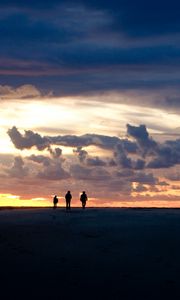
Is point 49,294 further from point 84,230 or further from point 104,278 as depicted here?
point 84,230

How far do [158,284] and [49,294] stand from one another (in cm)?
296

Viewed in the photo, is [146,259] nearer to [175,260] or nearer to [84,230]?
[175,260]

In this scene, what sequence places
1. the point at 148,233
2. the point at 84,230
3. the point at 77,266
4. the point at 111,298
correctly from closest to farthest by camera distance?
1. the point at 111,298
2. the point at 77,266
3. the point at 148,233
4. the point at 84,230

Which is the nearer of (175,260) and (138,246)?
(175,260)

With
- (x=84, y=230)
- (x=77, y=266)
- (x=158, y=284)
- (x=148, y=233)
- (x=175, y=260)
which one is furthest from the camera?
(x=84, y=230)

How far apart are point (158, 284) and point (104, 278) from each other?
61.9 inches

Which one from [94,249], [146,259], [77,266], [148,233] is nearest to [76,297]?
[77,266]

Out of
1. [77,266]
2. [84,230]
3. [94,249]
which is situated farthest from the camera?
[84,230]

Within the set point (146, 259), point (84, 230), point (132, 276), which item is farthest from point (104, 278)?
point (84, 230)

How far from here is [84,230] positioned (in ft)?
108

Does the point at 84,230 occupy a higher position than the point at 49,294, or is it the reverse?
the point at 84,230

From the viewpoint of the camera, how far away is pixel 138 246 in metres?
24.0

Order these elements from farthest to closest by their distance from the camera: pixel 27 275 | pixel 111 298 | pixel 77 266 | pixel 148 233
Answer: pixel 148 233 < pixel 77 266 < pixel 27 275 < pixel 111 298

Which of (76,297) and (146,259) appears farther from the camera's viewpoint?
(146,259)
